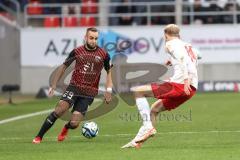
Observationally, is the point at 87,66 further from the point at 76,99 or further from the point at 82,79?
the point at 76,99

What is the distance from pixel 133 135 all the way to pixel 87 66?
6.84ft

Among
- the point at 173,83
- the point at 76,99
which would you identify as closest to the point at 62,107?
the point at 76,99

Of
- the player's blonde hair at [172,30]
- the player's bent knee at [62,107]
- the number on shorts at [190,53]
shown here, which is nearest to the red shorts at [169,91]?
the number on shorts at [190,53]

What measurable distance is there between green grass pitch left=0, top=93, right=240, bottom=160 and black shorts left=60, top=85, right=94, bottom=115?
0.67 meters

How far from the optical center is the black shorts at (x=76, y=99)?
17141 millimetres

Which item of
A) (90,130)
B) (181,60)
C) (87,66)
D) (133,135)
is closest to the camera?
(181,60)

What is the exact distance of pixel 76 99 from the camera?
56.8 feet

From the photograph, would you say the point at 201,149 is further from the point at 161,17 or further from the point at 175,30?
the point at 161,17

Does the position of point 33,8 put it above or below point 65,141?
above

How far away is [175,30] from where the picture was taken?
15.7 metres

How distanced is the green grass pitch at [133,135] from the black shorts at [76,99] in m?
0.67

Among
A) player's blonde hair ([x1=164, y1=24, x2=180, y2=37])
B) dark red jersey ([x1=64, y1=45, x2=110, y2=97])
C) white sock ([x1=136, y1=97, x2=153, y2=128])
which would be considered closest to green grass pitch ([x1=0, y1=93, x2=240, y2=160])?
white sock ([x1=136, y1=97, x2=153, y2=128])

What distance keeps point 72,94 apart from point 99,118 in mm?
6600

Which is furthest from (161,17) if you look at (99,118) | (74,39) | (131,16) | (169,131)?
(169,131)
